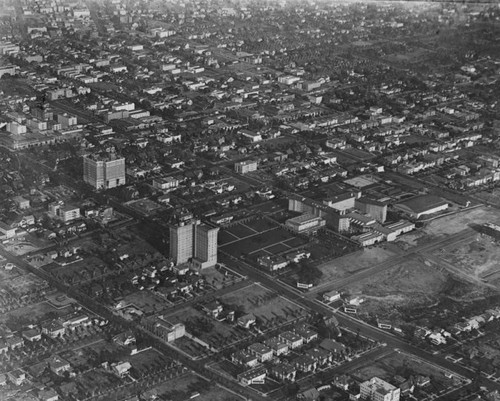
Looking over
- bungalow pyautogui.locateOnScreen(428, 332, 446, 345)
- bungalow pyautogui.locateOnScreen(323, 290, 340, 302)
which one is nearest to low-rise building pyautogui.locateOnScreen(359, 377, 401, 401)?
bungalow pyautogui.locateOnScreen(428, 332, 446, 345)

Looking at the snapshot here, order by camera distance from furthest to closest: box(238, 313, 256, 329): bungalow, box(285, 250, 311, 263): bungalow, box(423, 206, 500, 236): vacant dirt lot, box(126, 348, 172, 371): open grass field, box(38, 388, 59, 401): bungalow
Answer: box(423, 206, 500, 236): vacant dirt lot → box(285, 250, 311, 263): bungalow → box(238, 313, 256, 329): bungalow → box(126, 348, 172, 371): open grass field → box(38, 388, 59, 401): bungalow

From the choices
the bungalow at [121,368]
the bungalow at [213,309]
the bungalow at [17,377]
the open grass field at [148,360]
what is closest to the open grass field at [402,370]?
the bungalow at [213,309]

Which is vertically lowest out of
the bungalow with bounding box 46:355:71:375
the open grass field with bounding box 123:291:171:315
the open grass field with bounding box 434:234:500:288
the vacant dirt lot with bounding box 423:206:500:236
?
the vacant dirt lot with bounding box 423:206:500:236

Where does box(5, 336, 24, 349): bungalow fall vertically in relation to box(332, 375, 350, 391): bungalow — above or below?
below

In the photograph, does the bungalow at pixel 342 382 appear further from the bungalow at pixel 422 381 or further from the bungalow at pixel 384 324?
the bungalow at pixel 384 324

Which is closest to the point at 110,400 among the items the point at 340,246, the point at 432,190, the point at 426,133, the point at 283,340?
the point at 283,340

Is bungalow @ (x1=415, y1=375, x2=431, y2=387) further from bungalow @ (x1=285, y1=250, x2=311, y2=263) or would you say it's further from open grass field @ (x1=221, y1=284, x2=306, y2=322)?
bungalow @ (x1=285, y1=250, x2=311, y2=263)

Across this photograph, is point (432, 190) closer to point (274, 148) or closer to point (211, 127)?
point (274, 148)

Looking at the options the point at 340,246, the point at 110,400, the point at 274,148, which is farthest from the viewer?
the point at 274,148
